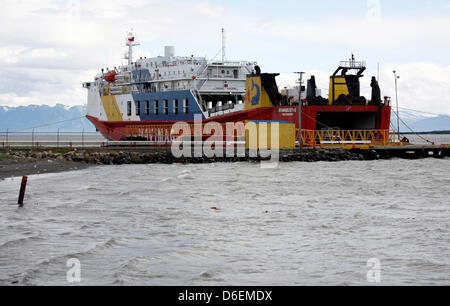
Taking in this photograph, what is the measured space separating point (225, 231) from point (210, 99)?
155 feet

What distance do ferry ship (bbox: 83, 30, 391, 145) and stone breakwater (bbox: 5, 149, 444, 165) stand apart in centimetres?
255

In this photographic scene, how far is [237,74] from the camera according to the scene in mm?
64812

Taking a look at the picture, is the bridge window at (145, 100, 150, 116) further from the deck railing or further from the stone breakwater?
the deck railing

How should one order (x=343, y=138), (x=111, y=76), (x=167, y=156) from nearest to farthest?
(x=167, y=156), (x=343, y=138), (x=111, y=76)

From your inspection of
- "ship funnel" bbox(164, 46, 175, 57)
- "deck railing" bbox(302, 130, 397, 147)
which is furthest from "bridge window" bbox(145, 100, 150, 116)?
"deck railing" bbox(302, 130, 397, 147)

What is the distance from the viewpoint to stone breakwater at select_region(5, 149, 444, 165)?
45.3m

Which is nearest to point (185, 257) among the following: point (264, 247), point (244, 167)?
point (264, 247)

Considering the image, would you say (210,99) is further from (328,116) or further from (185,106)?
(328,116)

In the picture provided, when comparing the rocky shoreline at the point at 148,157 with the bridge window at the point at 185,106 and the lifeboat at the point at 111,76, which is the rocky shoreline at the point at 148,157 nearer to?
the bridge window at the point at 185,106

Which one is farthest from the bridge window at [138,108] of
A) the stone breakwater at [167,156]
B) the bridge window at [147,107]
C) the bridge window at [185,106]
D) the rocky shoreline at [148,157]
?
the stone breakwater at [167,156]

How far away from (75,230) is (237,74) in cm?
4686

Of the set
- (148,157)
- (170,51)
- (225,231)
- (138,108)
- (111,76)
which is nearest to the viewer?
(225,231)

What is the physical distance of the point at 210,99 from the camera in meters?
66.0

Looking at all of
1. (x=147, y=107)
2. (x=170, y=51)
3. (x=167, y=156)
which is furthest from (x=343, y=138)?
(x=170, y=51)
